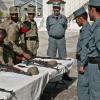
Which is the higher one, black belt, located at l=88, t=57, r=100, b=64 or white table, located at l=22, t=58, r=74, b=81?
black belt, located at l=88, t=57, r=100, b=64

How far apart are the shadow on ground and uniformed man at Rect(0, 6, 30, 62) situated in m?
0.83

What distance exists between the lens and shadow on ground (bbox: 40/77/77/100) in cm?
779

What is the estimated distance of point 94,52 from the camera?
5.15m

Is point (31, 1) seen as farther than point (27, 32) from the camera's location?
Yes

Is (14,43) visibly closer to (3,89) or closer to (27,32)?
(27,32)

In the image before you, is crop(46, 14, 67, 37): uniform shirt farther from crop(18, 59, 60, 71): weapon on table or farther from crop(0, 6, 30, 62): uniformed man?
crop(18, 59, 60, 71): weapon on table

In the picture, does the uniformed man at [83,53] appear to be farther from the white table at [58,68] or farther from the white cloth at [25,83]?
the white table at [58,68]

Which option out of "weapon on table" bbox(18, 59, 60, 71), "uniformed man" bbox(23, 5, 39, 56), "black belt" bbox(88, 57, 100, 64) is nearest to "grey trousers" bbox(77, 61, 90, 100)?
"black belt" bbox(88, 57, 100, 64)

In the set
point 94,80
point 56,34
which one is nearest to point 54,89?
point 56,34

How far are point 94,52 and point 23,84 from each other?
3.37ft

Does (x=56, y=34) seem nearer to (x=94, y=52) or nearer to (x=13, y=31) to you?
(x=13, y=31)

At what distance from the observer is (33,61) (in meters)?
7.39

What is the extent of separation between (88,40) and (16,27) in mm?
2744

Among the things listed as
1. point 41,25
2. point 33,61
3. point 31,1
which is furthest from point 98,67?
point 31,1
